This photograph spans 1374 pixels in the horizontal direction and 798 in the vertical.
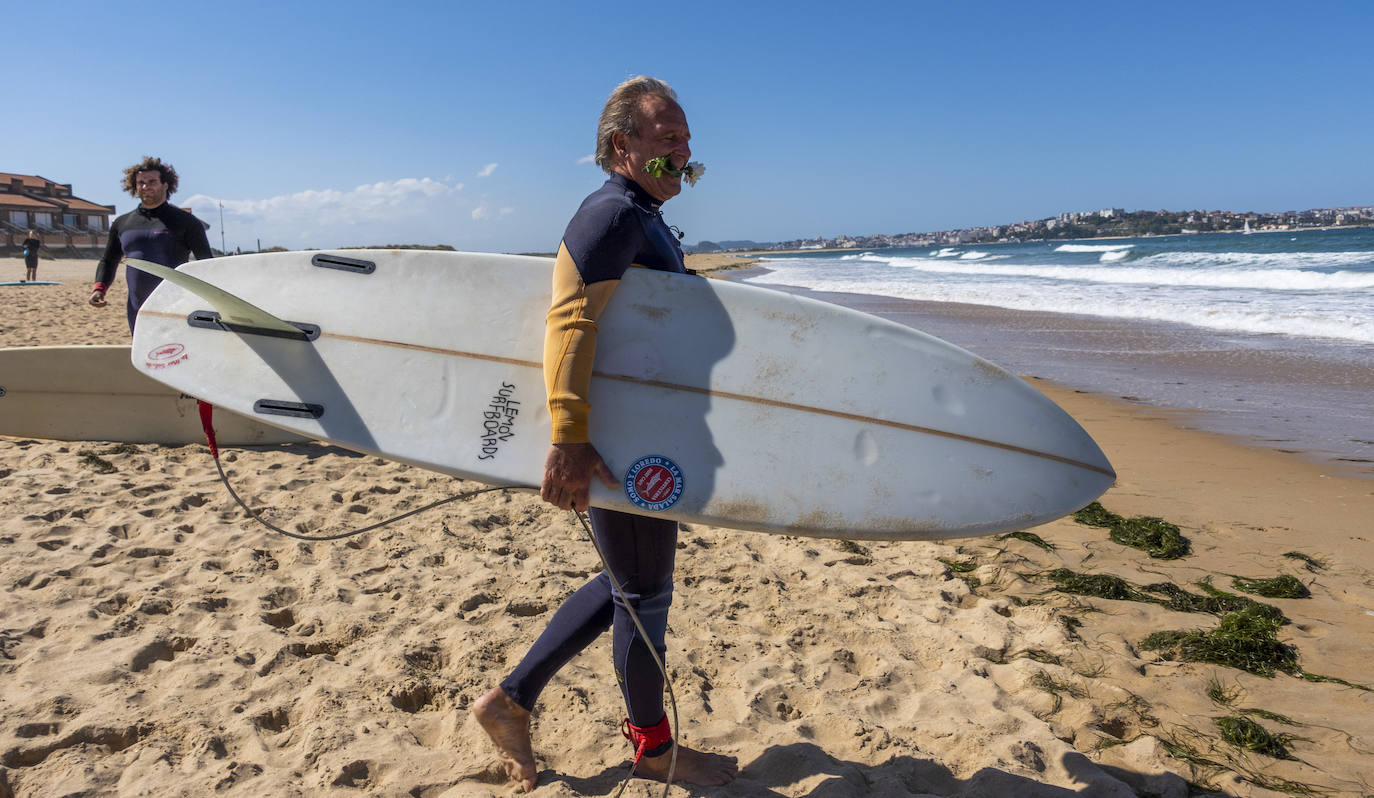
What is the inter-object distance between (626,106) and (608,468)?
0.73 metres

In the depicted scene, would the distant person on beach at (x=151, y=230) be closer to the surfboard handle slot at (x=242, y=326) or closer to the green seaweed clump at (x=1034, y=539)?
the surfboard handle slot at (x=242, y=326)

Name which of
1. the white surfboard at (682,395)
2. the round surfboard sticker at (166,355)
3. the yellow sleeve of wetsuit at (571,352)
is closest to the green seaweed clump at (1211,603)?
the white surfboard at (682,395)

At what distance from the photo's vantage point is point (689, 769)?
1.74m

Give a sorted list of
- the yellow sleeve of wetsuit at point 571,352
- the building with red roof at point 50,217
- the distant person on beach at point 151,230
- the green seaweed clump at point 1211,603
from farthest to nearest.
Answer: the building with red roof at point 50,217 → the distant person on beach at point 151,230 → the green seaweed clump at point 1211,603 → the yellow sleeve of wetsuit at point 571,352

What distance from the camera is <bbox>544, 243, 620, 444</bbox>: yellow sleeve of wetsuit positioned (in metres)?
1.43

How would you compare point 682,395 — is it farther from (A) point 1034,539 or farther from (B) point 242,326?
(A) point 1034,539

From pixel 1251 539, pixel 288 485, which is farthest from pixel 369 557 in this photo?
→ pixel 1251 539

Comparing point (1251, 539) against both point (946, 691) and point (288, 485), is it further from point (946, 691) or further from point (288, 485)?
point (288, 485)

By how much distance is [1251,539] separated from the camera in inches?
131

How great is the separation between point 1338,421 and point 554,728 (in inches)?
226

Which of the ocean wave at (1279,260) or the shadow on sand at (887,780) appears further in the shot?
the ocean wave at (1279,260)

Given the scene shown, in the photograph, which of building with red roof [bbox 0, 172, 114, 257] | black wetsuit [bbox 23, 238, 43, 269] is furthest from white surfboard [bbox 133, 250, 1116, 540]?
building with red roof [bbox 0, 172, 114, 257]

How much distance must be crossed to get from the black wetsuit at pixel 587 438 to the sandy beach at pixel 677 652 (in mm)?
296

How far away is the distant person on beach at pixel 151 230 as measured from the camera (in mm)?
3885
